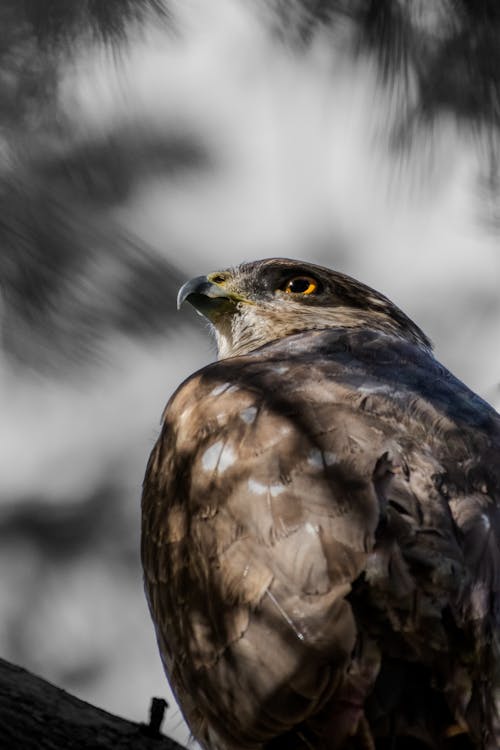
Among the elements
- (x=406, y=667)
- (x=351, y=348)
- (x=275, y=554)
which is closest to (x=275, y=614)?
(x=275, y=554)

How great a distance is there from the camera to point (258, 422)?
3068 mm

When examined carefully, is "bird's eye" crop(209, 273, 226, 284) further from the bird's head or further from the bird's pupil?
the bird's pupil

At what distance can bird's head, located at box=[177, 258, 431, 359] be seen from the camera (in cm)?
488

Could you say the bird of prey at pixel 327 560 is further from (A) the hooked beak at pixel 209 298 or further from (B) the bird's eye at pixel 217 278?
(B) the bird's eye at pixel 217 278

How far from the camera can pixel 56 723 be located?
118 inches

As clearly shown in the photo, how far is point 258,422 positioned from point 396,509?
0.54 metres

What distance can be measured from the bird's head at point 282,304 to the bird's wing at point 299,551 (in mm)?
1530

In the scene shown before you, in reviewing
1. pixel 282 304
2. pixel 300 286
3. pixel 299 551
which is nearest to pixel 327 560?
pixel 299 551

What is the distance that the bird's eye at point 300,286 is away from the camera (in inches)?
199

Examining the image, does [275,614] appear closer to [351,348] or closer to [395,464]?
[395,464]

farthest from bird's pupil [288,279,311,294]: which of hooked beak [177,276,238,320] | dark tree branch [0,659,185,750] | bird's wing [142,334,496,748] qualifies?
dark tree branch [0,659,185,750]

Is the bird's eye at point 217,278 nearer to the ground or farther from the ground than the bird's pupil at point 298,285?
farther from the ground

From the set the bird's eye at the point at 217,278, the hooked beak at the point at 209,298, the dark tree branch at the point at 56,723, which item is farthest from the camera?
the bird's eye at the point at 217,278

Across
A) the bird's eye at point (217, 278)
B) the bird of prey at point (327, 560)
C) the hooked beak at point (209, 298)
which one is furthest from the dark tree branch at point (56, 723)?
the bird's eye at point (217, 278)
